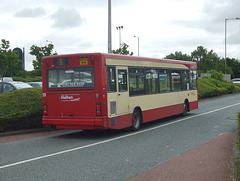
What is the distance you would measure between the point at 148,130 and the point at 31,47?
41.3 meters

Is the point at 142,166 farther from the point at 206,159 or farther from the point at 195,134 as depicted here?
the point at 195,134

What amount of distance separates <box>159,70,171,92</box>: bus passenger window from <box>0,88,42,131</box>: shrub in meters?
5.03

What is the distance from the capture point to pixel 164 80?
1603 centimetres

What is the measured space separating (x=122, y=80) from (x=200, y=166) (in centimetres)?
555

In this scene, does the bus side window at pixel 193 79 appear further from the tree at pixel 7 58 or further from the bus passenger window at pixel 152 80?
the tree at pixel 7 58

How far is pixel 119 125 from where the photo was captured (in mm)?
12133

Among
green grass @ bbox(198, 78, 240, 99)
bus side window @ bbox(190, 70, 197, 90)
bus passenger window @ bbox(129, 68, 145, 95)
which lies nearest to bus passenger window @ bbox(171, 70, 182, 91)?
bus side window @ bbox(190, 70, 197, 90)

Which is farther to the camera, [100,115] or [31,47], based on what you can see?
[31,47]

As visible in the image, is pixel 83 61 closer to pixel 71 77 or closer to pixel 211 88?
pixel 71 77

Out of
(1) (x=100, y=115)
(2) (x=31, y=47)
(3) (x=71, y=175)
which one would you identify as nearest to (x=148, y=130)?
(1) (x=100, y=115)

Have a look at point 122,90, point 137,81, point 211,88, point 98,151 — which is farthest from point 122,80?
point 211,88

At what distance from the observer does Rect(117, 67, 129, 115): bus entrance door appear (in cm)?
1228

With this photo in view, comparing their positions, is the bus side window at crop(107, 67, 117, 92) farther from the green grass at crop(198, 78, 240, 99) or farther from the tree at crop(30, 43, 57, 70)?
the tree at crop(30, 43, 57, 70)

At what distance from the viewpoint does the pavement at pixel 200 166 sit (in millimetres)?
6700
